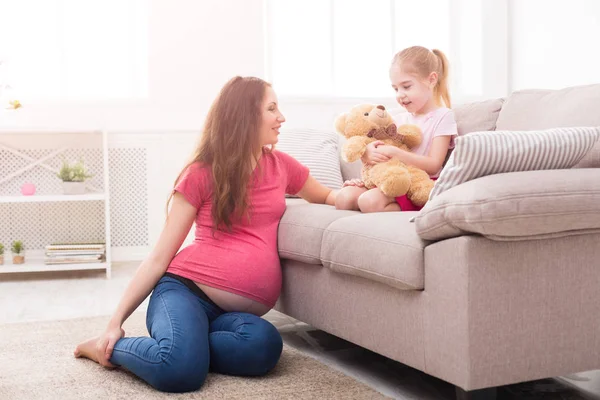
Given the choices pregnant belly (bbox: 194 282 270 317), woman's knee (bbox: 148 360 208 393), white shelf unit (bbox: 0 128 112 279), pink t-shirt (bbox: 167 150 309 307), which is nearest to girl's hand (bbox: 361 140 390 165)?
pink t-shirt (bbox: 167 150 309 307)

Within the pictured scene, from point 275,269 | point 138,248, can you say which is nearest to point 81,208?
point 138,248

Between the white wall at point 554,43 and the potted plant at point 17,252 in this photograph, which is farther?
the white wall at point 554,43

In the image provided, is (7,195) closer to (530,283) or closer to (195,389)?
(195,389)

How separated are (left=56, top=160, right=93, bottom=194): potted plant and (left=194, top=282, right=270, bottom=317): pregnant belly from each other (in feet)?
7.11

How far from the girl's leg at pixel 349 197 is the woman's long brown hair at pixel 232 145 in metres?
0.32

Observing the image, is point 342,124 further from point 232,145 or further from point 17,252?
point 17,252

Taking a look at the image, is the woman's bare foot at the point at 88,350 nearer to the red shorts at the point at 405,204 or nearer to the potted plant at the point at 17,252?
the red shorts at the point at 405,204

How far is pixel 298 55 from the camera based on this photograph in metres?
4.88

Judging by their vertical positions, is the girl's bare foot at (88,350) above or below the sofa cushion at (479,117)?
below

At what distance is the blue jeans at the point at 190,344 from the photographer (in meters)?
1.90

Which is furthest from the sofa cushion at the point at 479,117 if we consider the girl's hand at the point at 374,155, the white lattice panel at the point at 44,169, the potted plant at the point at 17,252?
the potted plant at the point at 17,252

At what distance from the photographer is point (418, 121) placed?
8.23ft

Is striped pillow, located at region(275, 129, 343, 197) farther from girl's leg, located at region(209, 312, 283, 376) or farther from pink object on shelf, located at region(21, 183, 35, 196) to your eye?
pink object on shelf, located at region(21, 183, 35, 196)

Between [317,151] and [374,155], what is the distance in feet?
2.89
